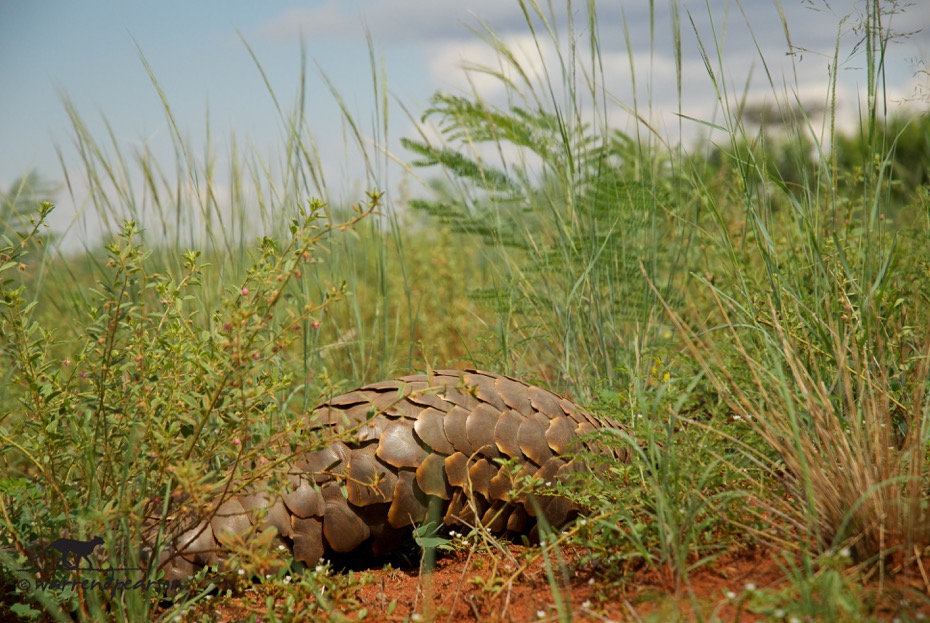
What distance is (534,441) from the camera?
6.68ft

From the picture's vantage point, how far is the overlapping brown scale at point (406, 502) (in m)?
1.94

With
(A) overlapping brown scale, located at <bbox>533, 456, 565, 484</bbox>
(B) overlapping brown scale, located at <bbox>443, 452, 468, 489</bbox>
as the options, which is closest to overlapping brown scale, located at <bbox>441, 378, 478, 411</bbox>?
(B) overlapping brown scale, located at <bbox>443, 452, 468, 489</bbox>

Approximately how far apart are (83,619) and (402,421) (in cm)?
83

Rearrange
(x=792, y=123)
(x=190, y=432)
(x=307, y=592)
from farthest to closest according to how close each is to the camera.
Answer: (x=792, y=123), (x=307, y=592), (x=190, y=432)

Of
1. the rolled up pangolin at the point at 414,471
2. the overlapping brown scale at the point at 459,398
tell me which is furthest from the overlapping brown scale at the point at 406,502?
the overlapping brown scale at the point at 459,398

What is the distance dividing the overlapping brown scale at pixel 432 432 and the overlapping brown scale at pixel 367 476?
12 cm

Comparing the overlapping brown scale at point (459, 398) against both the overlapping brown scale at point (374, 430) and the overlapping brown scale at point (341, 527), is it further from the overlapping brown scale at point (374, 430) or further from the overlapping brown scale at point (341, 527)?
the overlapping brown scale at point (341, 527)

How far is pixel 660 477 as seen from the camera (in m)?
1.79

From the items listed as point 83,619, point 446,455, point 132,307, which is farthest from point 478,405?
point 83,619

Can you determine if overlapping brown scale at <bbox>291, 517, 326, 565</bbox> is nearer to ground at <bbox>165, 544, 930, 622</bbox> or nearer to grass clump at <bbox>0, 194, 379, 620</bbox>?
ground at <bbox>165, 544, 930, 622</bbox>

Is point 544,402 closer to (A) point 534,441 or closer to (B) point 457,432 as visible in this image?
(A) point 534,441

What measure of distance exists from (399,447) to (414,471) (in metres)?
0.07

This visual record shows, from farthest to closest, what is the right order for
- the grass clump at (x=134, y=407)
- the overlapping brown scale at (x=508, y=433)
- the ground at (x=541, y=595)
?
the overlapping brown scale at (x=508, y=433) < the grass clump at (x=134, y=407) < the ground at (x=541, y=595)

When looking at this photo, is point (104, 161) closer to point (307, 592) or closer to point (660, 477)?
point (307, 592)
